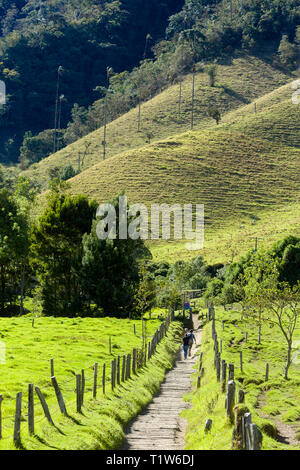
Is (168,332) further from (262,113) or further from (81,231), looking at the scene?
(262,113)

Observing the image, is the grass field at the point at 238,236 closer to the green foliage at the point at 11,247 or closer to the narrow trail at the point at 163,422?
the green foliage at the point at 11,247

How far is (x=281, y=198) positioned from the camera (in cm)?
14438

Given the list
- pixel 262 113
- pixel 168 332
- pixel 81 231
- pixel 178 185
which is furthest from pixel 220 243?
pixel 262 113

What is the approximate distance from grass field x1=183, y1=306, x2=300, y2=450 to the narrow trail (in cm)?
51

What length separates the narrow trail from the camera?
19.2m

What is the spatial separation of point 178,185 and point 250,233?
30.0 meters

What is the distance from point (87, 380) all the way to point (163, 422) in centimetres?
826

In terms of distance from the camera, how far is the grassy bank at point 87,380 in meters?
18.0

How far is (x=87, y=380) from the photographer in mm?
30328

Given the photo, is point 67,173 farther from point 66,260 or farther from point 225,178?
point 66,260

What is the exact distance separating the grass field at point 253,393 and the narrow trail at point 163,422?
51 cm

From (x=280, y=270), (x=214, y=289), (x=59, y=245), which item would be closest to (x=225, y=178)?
(x=214, y=289)

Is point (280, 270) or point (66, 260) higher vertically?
point (66, 260)

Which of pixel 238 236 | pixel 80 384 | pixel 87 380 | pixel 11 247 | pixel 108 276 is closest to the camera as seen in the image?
pixel 80 384
